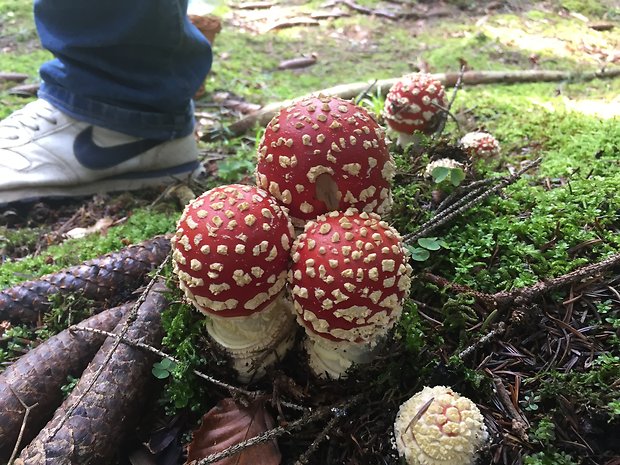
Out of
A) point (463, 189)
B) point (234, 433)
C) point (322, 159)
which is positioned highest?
point (322, 159)

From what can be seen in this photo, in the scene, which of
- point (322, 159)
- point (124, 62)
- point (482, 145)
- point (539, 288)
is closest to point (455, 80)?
point (482, 145)

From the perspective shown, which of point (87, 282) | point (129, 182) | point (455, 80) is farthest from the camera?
point (455, 80)

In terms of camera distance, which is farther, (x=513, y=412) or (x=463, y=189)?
(x=463, y=189)

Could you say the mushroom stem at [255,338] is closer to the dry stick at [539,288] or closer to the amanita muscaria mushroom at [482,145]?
the dry stick at [539,288]

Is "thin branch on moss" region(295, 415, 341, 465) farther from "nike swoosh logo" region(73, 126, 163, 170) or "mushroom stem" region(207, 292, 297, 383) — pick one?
"nike swoosh logo" region(73, 126, 163, 170)

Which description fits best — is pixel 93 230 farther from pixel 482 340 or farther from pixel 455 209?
pixel 482 340

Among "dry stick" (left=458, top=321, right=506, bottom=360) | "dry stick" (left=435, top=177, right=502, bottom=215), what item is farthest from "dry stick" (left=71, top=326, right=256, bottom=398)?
"dry stick" (left=435, top=177, right=502, bottom=215)
